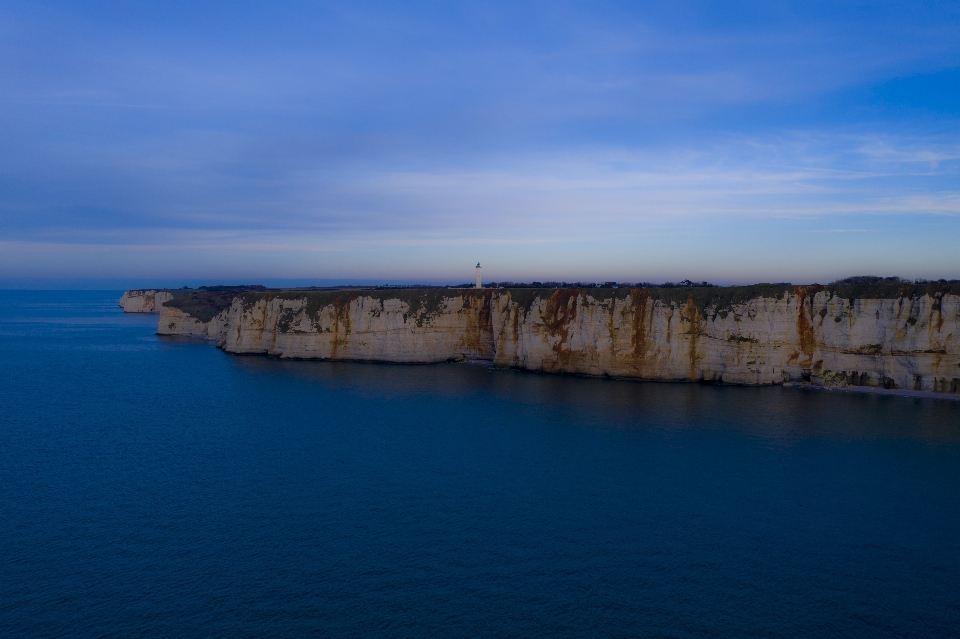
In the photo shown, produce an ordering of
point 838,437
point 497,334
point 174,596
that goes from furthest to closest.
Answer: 1. point 497,334
2. point 838,437
3. point 174,596

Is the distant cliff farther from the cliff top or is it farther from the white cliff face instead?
the white cliff face

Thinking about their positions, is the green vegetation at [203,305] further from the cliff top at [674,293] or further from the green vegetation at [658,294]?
the cliff top at [674,293]

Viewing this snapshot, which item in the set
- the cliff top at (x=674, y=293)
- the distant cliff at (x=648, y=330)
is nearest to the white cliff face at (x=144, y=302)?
the distant cliff at (x=648, y=330)

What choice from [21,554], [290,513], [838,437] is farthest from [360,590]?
[838,437]

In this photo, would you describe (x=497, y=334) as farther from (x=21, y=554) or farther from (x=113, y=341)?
(x=113, y=341)

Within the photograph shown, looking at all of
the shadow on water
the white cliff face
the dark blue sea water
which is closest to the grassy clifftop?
the shadow on water

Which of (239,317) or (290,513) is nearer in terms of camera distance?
(290,513)

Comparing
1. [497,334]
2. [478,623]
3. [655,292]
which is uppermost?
[655,292]
